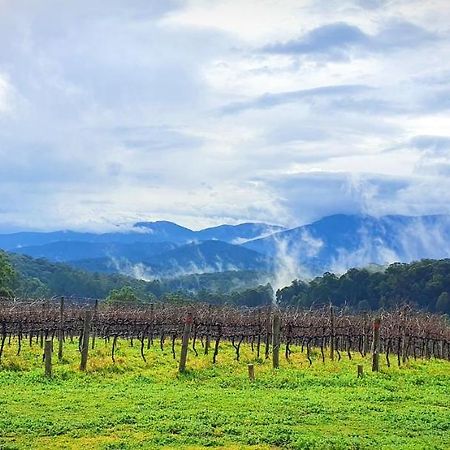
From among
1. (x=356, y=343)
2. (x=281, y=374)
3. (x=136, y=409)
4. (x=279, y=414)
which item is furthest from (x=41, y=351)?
(x=356, y=343)

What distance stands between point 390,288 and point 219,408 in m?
78.0

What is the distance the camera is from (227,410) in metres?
16.0

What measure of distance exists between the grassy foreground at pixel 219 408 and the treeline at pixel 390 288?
64.5 meters

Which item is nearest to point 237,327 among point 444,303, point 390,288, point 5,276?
point 5,276

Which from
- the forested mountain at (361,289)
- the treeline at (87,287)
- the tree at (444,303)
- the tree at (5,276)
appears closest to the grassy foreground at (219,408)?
the tree at (5,276)

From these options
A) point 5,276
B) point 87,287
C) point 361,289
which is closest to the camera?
point 5,276

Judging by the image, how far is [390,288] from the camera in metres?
90.6

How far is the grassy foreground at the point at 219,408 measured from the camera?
43.8 ft

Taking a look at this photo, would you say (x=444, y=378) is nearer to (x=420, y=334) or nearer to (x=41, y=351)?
(x=420, y=334)

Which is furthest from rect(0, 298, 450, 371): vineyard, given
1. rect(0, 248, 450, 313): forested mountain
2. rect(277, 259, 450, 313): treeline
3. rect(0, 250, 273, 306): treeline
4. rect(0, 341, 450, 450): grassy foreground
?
rect(277, 259, 450, 313): treeline

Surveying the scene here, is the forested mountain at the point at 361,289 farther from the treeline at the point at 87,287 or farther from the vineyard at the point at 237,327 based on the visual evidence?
the vineyard at the point at 237,327

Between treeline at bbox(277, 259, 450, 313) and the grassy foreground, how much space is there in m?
64.5

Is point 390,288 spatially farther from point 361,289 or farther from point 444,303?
point 444,303

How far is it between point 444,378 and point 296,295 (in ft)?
257
